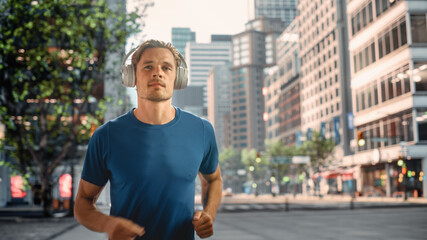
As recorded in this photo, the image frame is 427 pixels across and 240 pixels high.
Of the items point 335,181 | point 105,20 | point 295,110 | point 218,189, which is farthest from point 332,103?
point 218,189

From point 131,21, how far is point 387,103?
4633cm

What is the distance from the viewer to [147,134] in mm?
2590

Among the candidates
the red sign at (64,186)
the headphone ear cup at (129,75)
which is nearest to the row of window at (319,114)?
the red sign at (64,186)

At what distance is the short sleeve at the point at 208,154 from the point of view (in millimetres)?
2756

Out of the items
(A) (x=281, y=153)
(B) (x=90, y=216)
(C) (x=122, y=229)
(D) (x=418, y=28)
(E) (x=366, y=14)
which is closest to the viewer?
(C) (x=122, y=229)

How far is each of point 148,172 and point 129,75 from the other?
57 cm

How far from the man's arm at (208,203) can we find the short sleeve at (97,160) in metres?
0.53

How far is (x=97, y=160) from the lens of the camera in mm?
2605

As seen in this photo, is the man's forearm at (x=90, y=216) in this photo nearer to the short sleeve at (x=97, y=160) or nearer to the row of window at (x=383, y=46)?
the short sleeve at (x=97, y=160)

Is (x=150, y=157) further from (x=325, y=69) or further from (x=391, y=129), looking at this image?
(x=325, y=69)

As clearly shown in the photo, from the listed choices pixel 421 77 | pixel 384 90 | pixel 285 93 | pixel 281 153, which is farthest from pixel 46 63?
pixel 285 93

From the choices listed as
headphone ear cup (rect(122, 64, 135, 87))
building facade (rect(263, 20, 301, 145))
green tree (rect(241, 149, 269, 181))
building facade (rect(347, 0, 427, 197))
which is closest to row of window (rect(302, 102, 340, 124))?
building facade (rect(263, 20, 301, 145))

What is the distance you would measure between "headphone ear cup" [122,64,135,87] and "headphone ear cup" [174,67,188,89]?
24 centimetres

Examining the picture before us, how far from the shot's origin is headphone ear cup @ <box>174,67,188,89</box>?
2.72 metres
